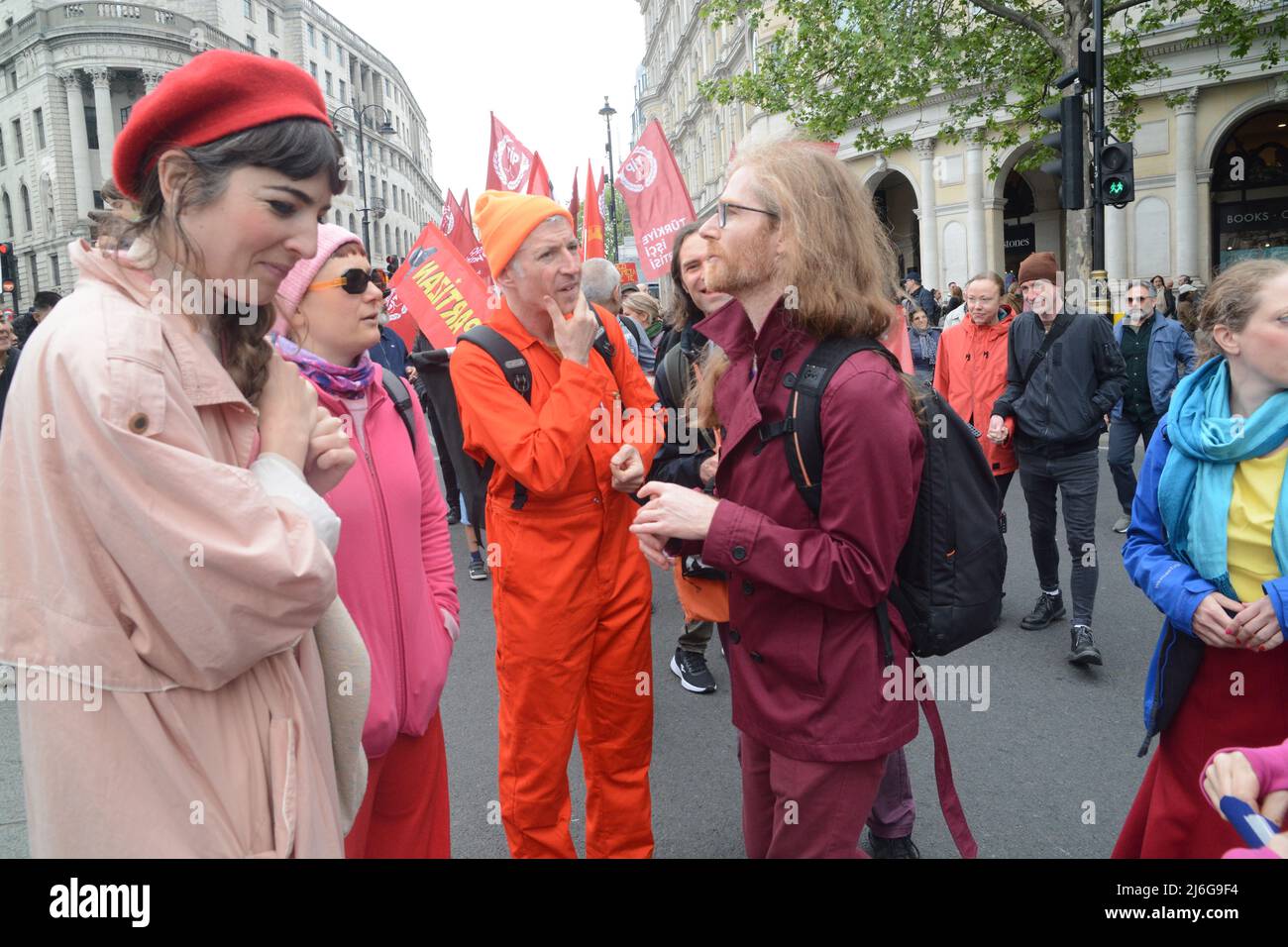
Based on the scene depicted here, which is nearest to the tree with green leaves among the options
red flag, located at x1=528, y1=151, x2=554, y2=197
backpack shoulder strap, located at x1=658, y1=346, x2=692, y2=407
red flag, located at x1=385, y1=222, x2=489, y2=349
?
red flag, located at x1=528, y1=151, x2=554, y2=197

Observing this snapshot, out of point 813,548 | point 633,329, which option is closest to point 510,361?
point 813,548

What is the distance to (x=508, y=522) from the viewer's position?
3.00 metres

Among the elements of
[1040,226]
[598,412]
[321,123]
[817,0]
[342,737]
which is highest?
[817,0]

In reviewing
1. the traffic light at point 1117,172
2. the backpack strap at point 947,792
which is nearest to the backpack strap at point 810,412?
the backpack strap at point 947,792

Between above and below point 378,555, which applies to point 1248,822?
below

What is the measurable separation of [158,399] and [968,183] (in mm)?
27417

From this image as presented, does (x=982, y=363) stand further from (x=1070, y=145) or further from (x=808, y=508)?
(x=1070, y=145)

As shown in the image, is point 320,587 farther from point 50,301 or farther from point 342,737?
point 50,301

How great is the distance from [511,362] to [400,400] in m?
0.52

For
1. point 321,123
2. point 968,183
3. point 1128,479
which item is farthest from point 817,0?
point 321,123

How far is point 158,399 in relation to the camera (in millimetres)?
1230

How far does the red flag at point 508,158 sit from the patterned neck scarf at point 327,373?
8604 mm

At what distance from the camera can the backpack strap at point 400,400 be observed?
2496mm

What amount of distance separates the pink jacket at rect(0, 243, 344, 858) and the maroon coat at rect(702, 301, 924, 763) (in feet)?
3.50
